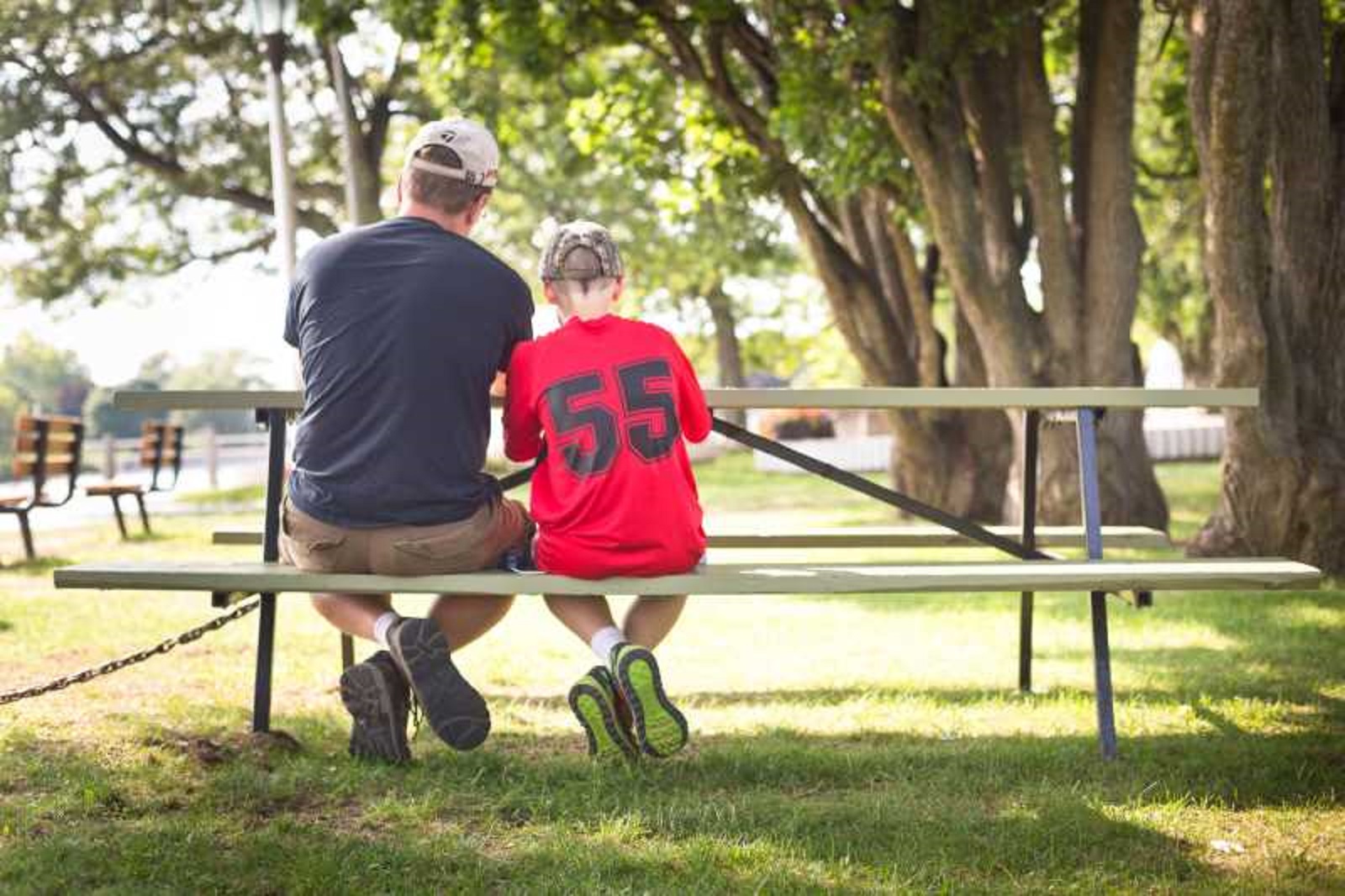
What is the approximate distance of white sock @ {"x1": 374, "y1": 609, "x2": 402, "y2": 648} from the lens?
15.2 feet

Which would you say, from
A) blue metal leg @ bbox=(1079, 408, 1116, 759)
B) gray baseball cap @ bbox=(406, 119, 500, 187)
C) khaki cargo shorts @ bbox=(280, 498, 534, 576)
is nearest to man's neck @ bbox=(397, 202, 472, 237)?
gray baseball cap @ bbox=(406, 119, 500, 187)

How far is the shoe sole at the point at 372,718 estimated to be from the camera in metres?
4.59

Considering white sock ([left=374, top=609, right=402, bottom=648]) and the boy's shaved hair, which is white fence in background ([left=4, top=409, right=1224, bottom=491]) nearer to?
white sock ([left=374, top=609, right=402, bottom=648])

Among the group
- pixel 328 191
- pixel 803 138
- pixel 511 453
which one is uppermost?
pixel 328 191

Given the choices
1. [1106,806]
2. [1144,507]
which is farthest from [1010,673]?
[1144,507]

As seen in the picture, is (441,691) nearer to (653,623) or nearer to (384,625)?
(384,625)

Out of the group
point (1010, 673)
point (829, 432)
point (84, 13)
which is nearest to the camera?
point (1010, 673)

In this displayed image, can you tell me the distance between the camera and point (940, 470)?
15.9 meters

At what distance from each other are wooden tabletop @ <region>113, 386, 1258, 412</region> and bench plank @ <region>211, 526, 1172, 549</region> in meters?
0.89

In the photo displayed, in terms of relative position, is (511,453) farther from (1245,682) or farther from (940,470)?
(940,470)

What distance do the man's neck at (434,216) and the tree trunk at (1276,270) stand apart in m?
6.22

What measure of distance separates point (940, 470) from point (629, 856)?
40.9 ft

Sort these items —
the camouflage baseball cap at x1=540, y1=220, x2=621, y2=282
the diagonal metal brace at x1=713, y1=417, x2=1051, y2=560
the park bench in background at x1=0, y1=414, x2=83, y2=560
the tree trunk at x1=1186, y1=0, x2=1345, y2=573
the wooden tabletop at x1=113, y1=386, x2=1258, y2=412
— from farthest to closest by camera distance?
the park bench in background at x1=0, y1=414, x2=83, y2=560 → the tree trunk at x1=1186, y1=0, x2=1345, y2=573 → the diagonal metal brace at x1=713, y1=417, x2=1051, y2=560 → the wooden tabletop at x1=113, y1=386, x2=1258, y2=412 → the camouflage baseball cap at x1=540, y1=220, x2=621, y2=282

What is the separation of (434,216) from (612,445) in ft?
2.91
